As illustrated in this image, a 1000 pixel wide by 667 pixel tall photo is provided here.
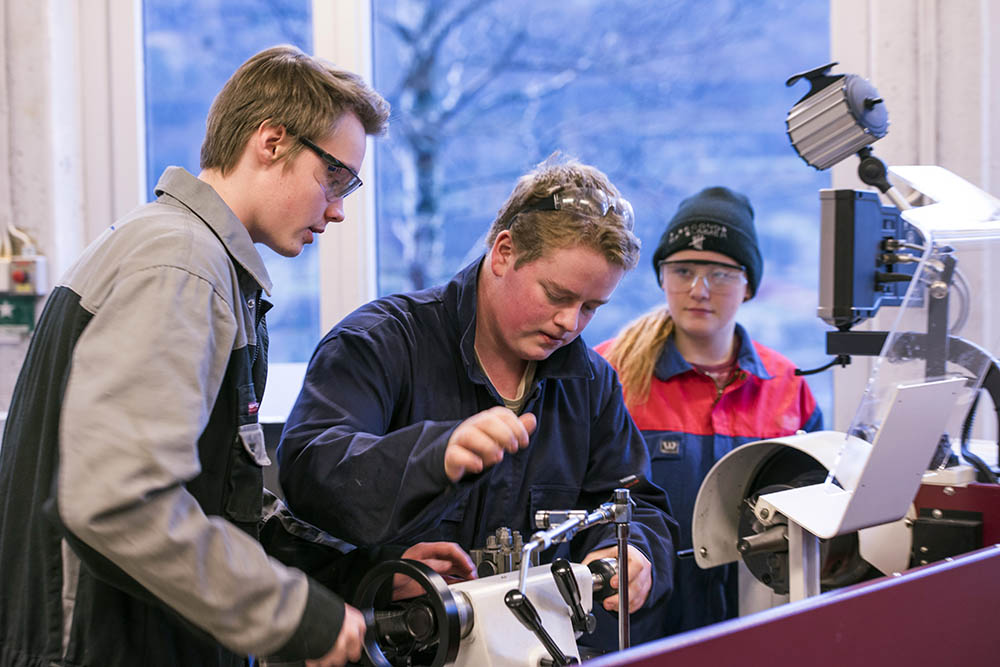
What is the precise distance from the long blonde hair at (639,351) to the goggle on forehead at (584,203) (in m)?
0.75

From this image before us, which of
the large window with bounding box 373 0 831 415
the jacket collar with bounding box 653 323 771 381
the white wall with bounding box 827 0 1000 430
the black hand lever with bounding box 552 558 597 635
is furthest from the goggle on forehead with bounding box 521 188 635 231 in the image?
the large window with bounding box 373 0 831 415

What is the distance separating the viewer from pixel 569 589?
122 centimetres

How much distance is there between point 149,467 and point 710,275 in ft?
5.38

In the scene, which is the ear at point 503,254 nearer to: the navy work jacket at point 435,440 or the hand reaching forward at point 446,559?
the navy work jacket at point 435,440

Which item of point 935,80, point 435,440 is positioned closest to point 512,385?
point 435,440

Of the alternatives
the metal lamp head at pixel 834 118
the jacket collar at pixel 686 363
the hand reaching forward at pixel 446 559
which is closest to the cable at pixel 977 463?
the metal lamp head at pixel 834 118

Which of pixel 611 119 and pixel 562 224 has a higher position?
pixel 611 119

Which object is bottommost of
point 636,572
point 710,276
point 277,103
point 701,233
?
point 636,572

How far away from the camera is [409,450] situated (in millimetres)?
1267

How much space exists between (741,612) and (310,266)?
2039 mm

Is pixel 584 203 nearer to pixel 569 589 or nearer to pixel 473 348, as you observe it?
pixel 473 348

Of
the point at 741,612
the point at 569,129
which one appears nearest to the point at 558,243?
the point at 741,612

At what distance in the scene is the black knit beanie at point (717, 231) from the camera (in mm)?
2270

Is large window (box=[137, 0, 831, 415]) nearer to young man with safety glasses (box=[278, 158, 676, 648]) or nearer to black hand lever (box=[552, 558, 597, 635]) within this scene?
young man with safety glasses (box=[278, 158, 676, 648])
